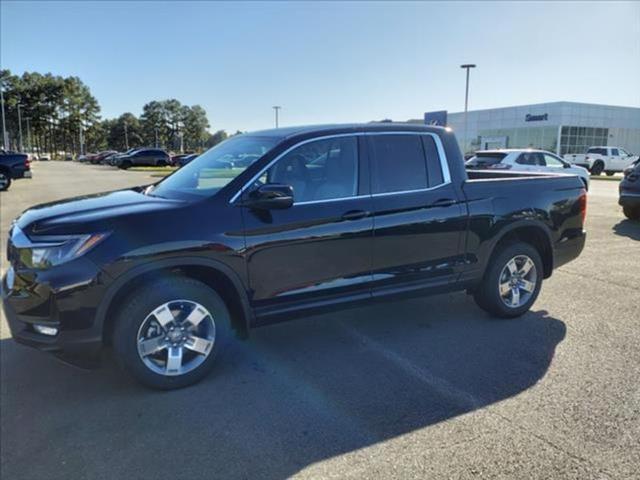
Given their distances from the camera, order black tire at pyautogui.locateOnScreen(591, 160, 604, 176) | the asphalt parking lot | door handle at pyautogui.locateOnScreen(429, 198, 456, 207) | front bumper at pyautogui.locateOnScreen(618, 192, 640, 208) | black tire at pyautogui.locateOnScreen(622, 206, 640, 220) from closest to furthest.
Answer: the asphalt parking lot, door handle at pyautogui.locateOnScreen(429, 198, 456, 207), front bumper at pyautogui.locateOnScreen(618, 192, 640, 208), black tire at pyautogui.locateOnScreen(622, 206, 640, 220), black tire at pyautogui.locateOnScreen(591, 160, 604, 176)

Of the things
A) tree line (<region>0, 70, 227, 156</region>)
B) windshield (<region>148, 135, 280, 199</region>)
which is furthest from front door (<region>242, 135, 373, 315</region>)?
tree line (<region>0, 70, 227, 156</region>)

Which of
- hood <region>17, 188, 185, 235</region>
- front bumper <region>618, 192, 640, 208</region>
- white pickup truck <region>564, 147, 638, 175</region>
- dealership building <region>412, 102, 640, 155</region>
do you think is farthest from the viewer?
dealership building <region>412, 102, 640, 155</region>

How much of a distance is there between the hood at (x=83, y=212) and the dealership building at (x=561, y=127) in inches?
2028

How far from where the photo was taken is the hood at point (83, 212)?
329 cm

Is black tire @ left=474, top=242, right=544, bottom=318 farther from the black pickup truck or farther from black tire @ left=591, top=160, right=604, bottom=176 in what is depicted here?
black tire @ left=591, top=160, right=604, bottom=176

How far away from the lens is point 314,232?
12.6ft

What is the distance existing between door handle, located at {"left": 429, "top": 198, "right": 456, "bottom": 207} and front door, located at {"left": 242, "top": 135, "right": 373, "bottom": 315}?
711 millimetres

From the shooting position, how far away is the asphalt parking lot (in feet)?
9.07

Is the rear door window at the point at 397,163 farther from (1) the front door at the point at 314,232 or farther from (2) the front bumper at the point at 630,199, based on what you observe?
(2) the front bumper at the point at 630,199

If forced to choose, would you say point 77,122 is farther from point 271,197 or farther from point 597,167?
point 271,197

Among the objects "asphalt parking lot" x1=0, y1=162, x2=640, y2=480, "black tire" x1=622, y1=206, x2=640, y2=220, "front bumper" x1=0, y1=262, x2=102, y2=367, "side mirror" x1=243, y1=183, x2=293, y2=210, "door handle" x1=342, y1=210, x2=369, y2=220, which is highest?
"side mirror" x1=243, y1=183, x2=293, y2=210

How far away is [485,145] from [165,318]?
60.0m

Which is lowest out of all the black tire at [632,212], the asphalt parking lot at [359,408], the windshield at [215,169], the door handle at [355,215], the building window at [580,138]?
the asphalt parking lot at [359,408]

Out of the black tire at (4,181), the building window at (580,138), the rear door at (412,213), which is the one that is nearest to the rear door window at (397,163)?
the rear door at (412,213)
